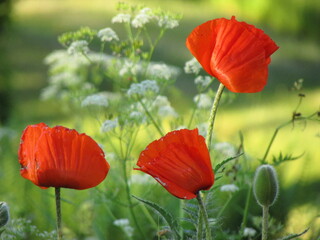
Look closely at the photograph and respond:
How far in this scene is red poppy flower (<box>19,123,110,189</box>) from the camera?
0.72 metres

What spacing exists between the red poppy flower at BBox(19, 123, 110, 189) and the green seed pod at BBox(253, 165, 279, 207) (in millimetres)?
187

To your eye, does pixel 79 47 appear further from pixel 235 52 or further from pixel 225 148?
pixel 235 52

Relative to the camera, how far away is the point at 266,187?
77 cm

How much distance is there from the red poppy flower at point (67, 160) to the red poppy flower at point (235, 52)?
18cm

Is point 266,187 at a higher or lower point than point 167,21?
lower

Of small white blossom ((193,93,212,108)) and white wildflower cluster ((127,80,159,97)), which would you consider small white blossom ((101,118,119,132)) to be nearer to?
white wildflower cluster ((127,80,159,97))

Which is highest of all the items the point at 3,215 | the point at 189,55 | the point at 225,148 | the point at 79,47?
the point at 79,47

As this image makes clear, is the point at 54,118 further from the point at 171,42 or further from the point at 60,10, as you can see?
the point at 60,10

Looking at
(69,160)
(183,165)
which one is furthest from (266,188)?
(69,160)

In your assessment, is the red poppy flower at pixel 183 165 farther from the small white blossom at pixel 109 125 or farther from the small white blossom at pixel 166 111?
the small white blossom at pixel 166 111

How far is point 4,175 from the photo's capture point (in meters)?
1.96

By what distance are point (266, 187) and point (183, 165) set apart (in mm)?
135

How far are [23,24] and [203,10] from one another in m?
1.66

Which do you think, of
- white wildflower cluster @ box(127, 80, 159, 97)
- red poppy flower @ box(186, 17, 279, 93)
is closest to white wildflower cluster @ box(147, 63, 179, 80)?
white wildflower cluster @ box(127, 80, 159, 97)
